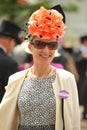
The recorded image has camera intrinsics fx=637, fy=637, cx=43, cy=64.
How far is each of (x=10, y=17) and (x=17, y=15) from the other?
48 cm

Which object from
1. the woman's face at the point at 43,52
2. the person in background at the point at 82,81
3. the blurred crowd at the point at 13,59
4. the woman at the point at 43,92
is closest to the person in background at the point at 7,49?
the blurred crowd at the point at 13,59

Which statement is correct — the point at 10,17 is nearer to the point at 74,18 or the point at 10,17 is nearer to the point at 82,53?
the point at 82,53

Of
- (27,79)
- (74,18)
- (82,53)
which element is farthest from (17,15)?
(27,79)

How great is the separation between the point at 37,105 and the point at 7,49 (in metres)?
2.53

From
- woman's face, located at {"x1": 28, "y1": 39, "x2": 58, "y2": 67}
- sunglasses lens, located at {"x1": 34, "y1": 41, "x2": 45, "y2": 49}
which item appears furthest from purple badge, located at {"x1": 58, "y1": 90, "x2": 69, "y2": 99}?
sunglasses lens, located at {"x1": 34, "y1": 41, "x2": 45, "y2": 49}

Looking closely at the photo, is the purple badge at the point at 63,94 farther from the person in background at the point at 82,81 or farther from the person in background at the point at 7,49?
the person in background at the point at 82,81

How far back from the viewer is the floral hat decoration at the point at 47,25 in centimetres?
572

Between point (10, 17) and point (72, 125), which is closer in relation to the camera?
point (72, 125)

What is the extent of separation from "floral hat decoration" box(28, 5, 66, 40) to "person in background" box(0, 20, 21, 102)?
4.93ft

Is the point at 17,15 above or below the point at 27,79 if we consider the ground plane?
above

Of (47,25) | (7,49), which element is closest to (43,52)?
(47,25)

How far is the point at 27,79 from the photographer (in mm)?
5891

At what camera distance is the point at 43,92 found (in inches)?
227

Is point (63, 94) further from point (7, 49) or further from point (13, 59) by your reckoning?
point (7, 49)
